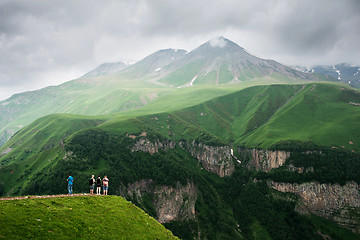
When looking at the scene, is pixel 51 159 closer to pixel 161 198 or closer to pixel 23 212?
pixel 161 198

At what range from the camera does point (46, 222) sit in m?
34.6

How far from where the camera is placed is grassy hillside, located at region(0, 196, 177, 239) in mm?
31562

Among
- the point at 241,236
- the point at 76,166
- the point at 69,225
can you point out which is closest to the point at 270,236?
the point at 241,236

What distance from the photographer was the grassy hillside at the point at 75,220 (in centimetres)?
3156

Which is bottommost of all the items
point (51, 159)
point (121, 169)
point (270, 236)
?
point (270, 236)

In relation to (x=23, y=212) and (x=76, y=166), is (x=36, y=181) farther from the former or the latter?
(x=23, y=212)

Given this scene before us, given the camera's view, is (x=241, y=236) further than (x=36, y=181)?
Yes

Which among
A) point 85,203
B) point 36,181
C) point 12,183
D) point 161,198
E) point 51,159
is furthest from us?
point 161,198

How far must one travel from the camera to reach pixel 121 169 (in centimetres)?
19062

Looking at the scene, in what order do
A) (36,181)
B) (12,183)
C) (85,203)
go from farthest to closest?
1. (12,183)
2. (36,181)
3. (85,203)

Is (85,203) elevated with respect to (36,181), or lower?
elevated

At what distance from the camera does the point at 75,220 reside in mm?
38531

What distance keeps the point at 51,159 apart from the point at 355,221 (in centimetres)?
25973

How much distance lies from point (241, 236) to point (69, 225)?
197 meters
